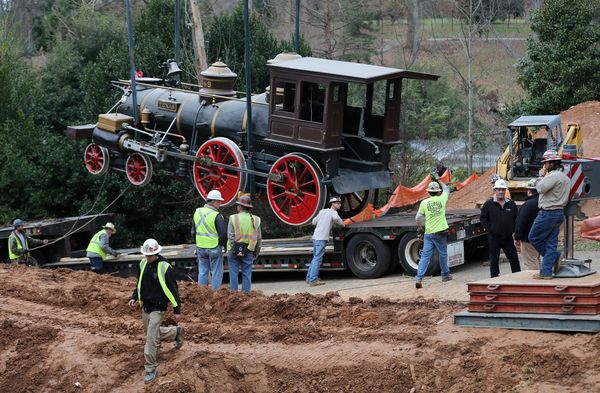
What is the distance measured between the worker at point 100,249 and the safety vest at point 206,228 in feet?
16.1

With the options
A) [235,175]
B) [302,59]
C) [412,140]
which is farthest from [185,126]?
[412,140]

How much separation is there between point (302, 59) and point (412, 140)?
17.5 metres

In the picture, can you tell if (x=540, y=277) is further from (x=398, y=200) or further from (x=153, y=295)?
(x=398, y=200)

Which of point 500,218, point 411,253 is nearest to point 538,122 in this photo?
point 411,253

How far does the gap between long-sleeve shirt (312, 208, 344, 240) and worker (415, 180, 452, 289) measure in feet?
5.95

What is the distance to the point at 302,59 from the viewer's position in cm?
1978

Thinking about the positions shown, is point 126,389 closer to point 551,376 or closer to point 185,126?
point 551,376

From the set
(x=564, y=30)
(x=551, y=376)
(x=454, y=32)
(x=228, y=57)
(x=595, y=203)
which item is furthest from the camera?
(x=454, y=32)

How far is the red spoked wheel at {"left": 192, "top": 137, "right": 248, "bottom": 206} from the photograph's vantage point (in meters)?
20.1

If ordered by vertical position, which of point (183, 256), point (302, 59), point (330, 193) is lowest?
point (183, 256)

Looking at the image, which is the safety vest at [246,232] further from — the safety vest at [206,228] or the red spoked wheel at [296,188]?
the red spoked wheel at [296,188]

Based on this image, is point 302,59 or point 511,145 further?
point 511,145

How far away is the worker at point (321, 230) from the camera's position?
18984 mm

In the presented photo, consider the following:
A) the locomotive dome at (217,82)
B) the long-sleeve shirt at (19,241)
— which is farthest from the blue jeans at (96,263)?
the locomotive dome at (217,82)
